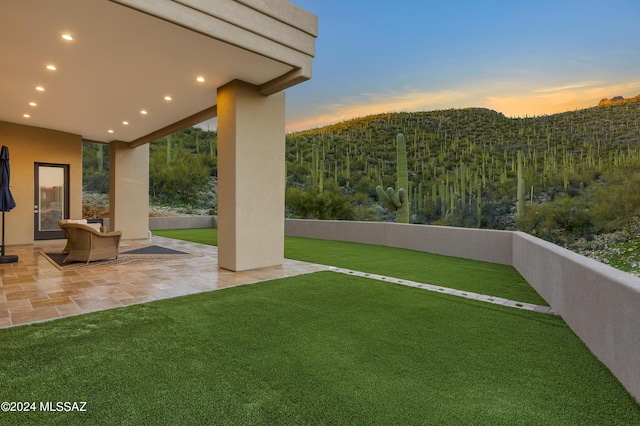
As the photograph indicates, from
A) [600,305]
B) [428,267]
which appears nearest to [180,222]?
[428,267]

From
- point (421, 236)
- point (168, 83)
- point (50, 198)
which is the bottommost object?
point (421, 236)

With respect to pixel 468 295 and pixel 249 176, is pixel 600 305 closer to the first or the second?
pixel 468 295

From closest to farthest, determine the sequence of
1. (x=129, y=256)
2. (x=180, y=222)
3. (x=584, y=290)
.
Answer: (x=584, y=290)
(x=129, y=256)
(x=180, y=222)

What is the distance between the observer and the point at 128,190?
11656 millimetres

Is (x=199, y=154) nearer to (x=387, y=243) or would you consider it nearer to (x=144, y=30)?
(x=387, y=243)

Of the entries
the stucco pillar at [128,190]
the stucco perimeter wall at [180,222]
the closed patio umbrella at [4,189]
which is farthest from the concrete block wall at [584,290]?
the stucco perimeter wall at [180,222]

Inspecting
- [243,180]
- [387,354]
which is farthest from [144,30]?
[387,354]

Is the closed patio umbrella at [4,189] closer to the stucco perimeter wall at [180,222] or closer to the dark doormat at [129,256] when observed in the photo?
the dark doormat at [129,256]

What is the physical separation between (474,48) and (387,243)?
773 inches

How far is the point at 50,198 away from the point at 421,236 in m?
10.9

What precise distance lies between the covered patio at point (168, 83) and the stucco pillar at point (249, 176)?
20 millimetres

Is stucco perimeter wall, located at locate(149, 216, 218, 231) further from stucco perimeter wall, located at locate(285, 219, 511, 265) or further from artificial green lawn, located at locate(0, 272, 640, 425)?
artificial green lawn, located at locate(0, 272, 640, 425)

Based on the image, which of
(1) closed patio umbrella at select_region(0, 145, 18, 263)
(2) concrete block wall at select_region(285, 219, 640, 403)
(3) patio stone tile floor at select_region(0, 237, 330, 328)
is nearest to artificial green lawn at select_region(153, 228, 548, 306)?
(2) concrete block wall at select_region(285, 219, 640, 403)

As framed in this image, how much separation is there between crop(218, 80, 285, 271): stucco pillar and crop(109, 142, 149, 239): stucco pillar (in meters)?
6.87
